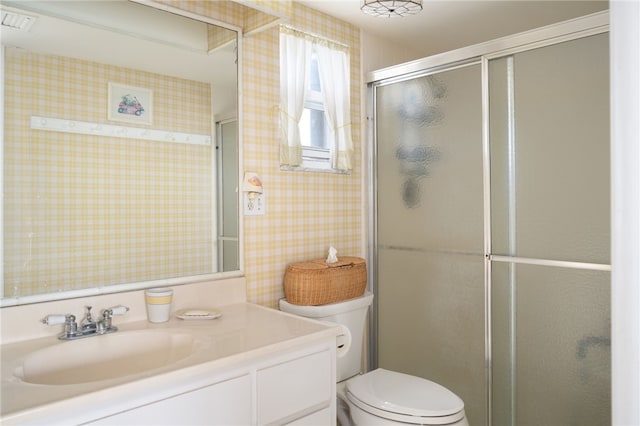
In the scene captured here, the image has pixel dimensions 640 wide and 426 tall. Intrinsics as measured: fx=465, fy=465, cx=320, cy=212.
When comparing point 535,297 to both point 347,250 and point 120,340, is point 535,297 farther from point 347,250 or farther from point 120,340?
point 120,340

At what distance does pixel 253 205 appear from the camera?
2.14 meters

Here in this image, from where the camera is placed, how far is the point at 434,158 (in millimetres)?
2393

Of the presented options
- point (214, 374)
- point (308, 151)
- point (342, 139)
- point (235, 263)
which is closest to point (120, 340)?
point (214, 374)

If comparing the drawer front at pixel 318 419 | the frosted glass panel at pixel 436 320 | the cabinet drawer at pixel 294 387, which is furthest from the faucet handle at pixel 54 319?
the frosted glass panel at pixel 436 320

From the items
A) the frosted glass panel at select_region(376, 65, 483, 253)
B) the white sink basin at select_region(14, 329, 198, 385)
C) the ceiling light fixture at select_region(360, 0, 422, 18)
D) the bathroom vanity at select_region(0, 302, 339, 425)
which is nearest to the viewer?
the bathroom vanity at select_region(0, 302, 339, 425)

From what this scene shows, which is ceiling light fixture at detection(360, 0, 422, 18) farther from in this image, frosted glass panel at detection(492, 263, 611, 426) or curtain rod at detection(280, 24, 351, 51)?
frosted glass panel at detection(492, 263, 611, 426)

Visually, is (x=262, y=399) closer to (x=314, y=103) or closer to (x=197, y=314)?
(x=197, y=314)

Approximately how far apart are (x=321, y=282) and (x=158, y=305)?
2.43ft

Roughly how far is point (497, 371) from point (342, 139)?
1.40 meters

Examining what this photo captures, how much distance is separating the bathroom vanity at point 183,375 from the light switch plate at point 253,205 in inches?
20.0

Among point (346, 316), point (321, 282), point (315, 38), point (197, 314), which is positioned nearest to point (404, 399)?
point (346, 316)

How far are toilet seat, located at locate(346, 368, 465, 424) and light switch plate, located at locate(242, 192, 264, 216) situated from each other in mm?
859

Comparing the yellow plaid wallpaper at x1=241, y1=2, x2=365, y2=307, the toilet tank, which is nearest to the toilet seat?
the toilet tank

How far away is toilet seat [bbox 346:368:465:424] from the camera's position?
1689 mm
